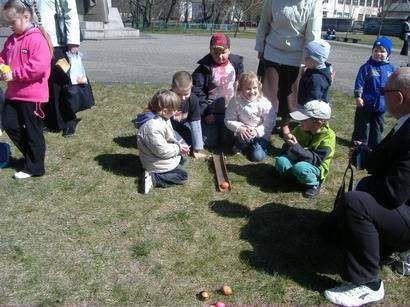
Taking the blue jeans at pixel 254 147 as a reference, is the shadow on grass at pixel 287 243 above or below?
below

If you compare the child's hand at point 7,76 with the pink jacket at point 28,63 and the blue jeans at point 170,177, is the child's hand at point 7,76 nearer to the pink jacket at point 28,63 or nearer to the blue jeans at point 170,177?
the pink jacket at point 28,63

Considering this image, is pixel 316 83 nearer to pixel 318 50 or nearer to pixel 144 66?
pixel 318 50

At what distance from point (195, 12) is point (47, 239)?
8130 cm

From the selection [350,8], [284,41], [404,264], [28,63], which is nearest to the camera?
[404,264]

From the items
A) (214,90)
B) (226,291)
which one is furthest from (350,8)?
(226,291)

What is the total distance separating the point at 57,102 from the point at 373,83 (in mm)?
3856

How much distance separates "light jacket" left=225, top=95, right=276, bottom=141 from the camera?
504cm

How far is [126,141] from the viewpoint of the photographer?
5.48m

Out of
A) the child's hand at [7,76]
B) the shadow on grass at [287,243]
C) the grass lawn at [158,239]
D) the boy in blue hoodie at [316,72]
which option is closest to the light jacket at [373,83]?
the boy in blue hoodie at [316,72]

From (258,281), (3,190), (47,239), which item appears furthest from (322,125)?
(3,190)

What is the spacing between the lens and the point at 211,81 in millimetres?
5422

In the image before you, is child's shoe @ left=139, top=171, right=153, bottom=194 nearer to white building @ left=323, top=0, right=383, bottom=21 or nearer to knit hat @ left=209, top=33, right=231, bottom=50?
knit hat @ left=209, top=33, right=231, bottom=50

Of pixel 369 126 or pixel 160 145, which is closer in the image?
pixel 160 145

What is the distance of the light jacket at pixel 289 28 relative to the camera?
5.15m
